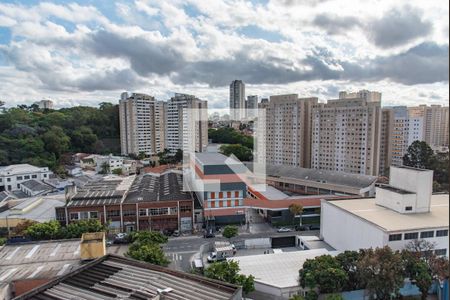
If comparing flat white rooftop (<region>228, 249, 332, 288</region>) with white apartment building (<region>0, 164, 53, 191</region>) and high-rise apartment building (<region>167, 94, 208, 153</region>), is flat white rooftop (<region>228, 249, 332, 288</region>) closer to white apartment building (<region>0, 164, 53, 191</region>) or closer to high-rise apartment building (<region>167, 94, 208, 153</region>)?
white apartment building (<region>0, 164, 53, 191</region>)

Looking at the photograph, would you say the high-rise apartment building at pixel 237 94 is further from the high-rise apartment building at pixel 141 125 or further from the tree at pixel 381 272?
the tree at pixel 381 272

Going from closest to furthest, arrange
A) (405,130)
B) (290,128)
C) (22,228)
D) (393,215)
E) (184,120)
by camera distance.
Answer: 1. (393,215)
2. (22,228)
3. (290,128)
4. (405,130)
5. (184,120)

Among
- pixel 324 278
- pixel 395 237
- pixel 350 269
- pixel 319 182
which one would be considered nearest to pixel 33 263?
pixel 324 278

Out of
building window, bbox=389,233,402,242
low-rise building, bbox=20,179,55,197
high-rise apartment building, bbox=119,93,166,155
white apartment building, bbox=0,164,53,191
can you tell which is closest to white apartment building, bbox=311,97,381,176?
building window, bbox=389,233,402,242

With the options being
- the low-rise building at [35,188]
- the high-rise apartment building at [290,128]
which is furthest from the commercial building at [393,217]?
the low-rise building at [35,188]

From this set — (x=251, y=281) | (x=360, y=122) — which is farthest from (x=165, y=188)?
(x=360, y=122)

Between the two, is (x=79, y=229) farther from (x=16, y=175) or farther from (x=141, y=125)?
(x=141, y=125)
